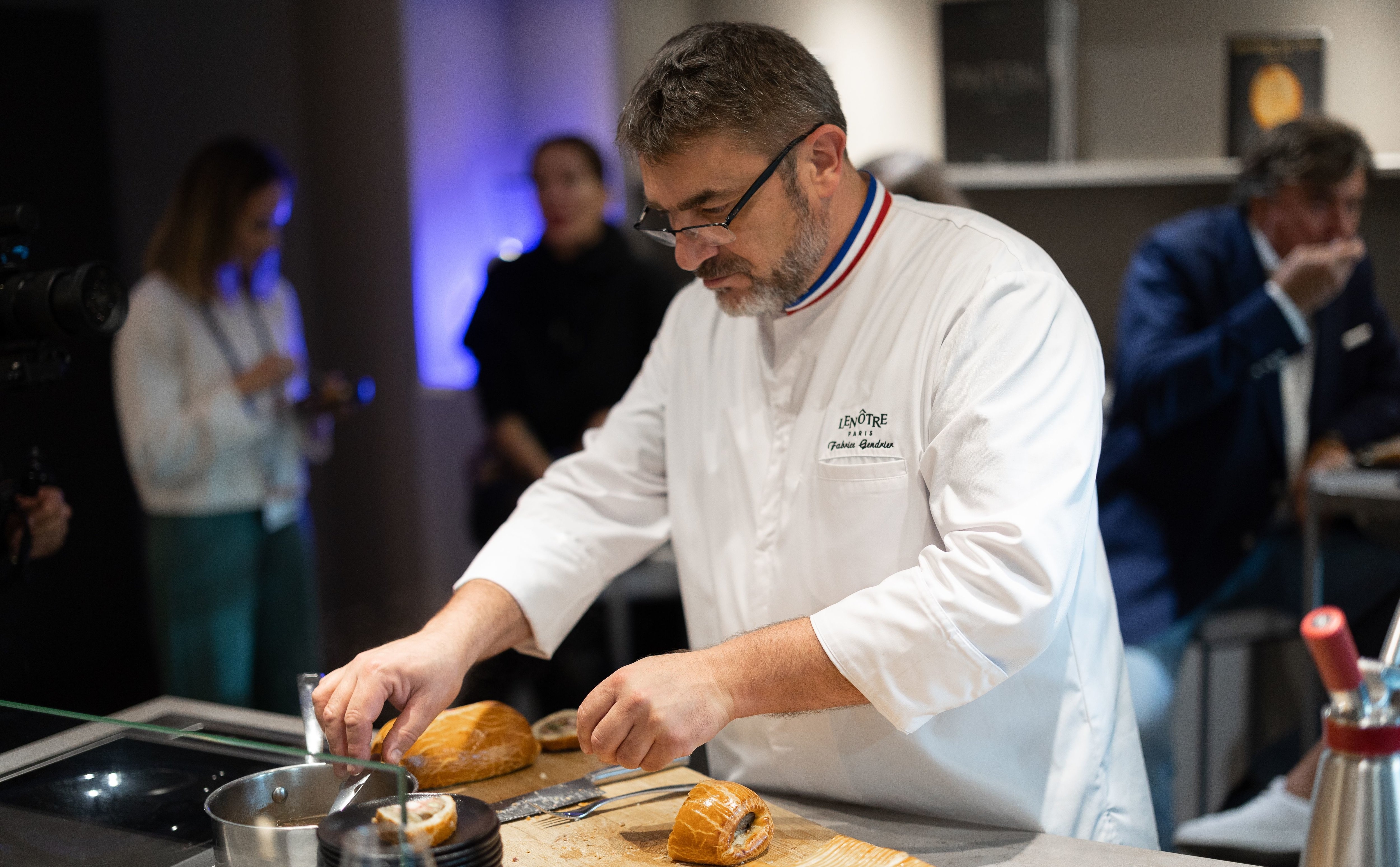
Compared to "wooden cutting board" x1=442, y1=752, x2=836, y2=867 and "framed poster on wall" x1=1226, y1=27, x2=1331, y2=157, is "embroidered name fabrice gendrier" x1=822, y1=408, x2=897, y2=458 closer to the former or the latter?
"wooden cutting board" x1=442, y1=752, x2=836, y2=867

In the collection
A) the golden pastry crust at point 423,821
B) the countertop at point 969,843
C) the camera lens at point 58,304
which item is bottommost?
the countertop at point 969,843

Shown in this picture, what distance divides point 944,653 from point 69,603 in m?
2.92

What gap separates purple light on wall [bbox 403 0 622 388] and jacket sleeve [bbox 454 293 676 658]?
2698 millimetres

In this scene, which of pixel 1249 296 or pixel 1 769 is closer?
pixel 1 769

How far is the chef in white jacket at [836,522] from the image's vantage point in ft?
3.62

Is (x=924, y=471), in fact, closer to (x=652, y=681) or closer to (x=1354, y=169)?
(x=652, y=681)

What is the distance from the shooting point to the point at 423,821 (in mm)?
891

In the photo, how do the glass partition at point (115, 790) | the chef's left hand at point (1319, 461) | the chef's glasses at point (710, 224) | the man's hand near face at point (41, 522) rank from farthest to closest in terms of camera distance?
the chef's left hand at point (1319, 461), the man's hand near face at point (41, 522), the chef's glasses at point (710, 224), the glass partition at point (115, 790)

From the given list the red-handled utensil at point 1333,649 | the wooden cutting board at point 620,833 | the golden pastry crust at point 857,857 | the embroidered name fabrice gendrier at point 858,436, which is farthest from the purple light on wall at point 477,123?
the red-handled utensil at point 1333,649

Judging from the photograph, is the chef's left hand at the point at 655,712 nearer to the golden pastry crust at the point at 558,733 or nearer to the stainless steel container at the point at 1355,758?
the golden pastry crust at the point at 558,733

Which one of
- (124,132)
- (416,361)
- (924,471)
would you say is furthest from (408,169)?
(924,471)

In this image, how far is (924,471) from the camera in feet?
4.03

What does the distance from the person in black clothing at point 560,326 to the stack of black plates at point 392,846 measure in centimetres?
226

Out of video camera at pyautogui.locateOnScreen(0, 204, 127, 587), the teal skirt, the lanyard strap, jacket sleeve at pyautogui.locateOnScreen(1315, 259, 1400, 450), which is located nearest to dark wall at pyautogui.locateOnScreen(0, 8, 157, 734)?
the teal skirt
